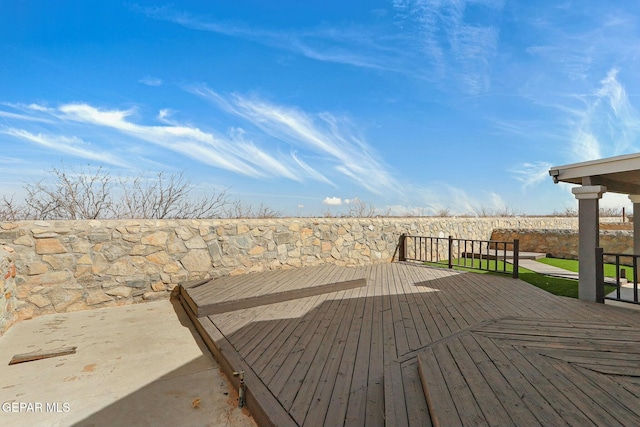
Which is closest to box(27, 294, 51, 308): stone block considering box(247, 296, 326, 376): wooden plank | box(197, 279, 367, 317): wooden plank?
box(197, 279, 367, 317): wooden plank

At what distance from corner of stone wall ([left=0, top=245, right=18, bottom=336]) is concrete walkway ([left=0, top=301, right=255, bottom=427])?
179 mm

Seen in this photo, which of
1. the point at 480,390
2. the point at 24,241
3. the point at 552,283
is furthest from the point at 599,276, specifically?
the point at 24,241

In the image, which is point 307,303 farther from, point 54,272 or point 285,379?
point 54,272

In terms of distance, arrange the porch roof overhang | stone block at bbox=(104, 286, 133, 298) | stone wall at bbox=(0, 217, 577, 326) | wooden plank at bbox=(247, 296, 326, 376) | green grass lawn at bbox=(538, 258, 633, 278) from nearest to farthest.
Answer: wooden plank at bbox=(247, 296, 326, 376) → the porch roof overhang → stone wall at bbox=(0, 217, 577, 326) → stone block at bbox=(104, 286, 133, 298) → green grass lawn at bbox=(538, 258, 633, 278)

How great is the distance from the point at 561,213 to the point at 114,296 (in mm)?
26335

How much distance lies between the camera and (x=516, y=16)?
6906 millimetres

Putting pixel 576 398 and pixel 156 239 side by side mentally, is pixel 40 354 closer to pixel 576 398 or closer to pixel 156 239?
pixel 156 239

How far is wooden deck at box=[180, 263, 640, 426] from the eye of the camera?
1.65 metres

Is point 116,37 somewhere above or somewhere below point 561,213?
above

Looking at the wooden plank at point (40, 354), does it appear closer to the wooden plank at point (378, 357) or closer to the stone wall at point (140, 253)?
the stone wall at point (140, 253)

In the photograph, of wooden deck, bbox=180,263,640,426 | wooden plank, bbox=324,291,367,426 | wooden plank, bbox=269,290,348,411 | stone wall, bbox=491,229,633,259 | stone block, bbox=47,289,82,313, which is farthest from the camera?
stone wall, bbox=491,229,633,259

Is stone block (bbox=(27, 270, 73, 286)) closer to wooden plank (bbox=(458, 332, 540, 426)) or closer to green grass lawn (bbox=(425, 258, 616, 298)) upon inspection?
wooden plank (bbox=(458, 332, 540, 426))

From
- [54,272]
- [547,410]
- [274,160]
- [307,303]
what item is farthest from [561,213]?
[54,272]

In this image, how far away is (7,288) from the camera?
159 inches
